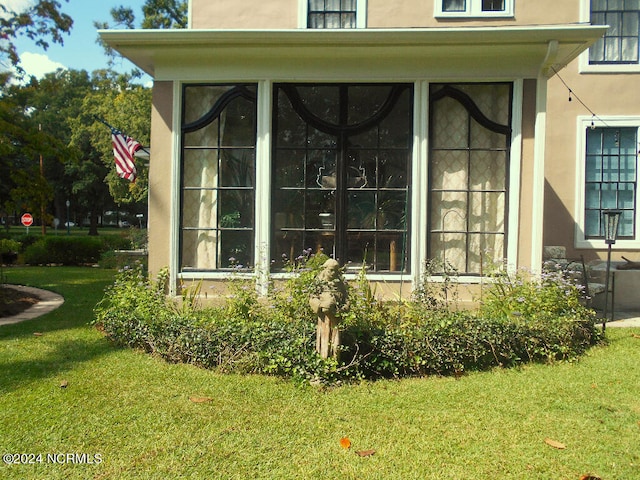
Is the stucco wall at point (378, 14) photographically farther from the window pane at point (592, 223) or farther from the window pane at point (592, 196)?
the window pane at point (592, 223)

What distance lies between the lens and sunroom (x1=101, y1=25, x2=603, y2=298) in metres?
6.33

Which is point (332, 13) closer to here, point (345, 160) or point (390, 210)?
point (345, 160)

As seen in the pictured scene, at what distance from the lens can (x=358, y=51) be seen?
6.18 metres

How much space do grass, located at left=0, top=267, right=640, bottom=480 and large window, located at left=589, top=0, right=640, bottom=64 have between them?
580 centimetres

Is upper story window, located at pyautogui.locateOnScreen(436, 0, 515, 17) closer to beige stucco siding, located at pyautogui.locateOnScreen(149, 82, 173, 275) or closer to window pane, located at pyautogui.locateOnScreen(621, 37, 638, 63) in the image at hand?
window pane, located at pyautogui.locateOnScreen(621, 37, 638, 63)

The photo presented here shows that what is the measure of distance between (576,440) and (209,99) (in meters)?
5.46

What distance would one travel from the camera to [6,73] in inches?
373

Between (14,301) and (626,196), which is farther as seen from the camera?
(626,196)

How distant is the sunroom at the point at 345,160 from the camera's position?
20.8 ft

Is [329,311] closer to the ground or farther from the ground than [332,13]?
closer to the ground

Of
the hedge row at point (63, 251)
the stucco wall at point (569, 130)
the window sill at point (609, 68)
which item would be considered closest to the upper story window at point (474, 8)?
the stucco wall at point (569, 130)

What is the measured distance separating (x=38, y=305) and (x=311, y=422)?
261 inches

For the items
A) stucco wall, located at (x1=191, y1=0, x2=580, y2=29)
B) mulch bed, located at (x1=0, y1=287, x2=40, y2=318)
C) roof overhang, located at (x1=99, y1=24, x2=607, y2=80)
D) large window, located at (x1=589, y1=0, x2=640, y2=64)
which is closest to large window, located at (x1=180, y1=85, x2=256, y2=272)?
roof overhang, located at (x1=99, y1=24, x2=607, y2=80)

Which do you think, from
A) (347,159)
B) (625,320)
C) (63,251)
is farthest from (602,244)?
(63,251)
